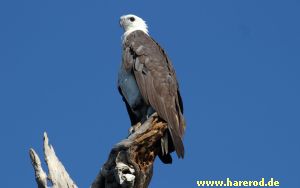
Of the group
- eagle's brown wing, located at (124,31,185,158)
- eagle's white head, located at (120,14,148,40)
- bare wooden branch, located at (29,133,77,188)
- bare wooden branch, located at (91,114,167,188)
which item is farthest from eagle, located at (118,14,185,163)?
bare wooden branch, located at (29,133,77,188)

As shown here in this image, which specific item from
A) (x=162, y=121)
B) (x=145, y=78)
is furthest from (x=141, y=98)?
(x=162, y=121)

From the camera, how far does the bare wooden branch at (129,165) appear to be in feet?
25.9

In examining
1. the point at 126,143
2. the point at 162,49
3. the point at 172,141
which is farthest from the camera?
the point at 162,49

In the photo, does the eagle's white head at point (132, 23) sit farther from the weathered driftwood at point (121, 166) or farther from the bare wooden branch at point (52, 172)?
the bare wooden branch at point (52, 172)

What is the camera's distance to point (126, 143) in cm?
803

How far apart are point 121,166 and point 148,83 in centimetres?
251

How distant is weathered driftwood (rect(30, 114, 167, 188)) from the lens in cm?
794

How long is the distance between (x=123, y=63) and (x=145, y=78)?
524mm

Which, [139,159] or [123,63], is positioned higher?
[123,63]

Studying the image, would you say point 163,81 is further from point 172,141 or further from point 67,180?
point 67,180

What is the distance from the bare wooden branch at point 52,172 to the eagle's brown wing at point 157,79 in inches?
67.0

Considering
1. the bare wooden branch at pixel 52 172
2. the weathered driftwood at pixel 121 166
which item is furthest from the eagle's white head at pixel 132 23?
the bare wooden branch at pixel 52 172

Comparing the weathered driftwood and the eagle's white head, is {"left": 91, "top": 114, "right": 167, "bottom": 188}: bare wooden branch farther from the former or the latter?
the eagle's white head

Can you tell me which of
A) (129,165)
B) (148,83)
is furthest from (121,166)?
(148,83)
